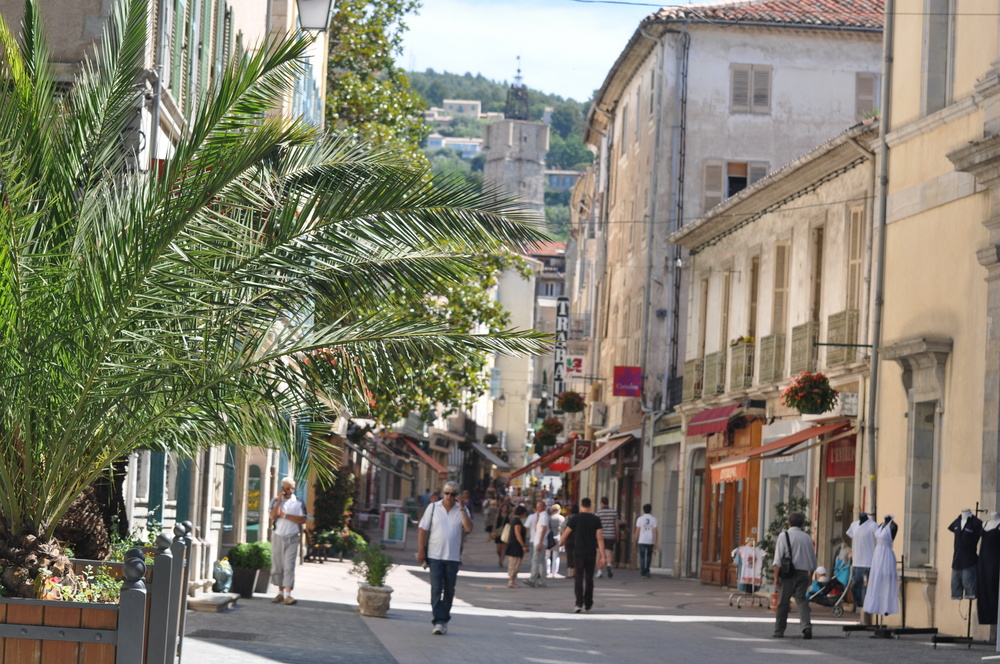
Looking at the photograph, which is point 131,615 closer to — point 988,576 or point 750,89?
point 988,576

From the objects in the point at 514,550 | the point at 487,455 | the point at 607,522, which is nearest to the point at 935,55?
the point at 514,550

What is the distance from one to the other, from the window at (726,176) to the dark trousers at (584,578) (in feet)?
60.8

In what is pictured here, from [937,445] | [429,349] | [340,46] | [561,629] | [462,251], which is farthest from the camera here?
[340,46]

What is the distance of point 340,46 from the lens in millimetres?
34656

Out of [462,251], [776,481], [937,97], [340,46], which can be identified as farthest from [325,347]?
[340,46]

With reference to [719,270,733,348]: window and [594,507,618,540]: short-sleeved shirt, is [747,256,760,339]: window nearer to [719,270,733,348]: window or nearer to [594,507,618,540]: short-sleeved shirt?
[719,270,733,348]: window

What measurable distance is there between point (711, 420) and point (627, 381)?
777 cm

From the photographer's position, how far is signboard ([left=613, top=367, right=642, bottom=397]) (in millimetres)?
38875

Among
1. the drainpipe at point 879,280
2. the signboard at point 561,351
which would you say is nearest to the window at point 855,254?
the drainpipe at point 879,280

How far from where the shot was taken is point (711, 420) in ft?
103

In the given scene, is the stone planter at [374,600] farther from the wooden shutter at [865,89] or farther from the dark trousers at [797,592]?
the wooden shutter at [865,89]

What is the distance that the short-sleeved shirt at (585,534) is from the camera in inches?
854

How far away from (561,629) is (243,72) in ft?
34.5

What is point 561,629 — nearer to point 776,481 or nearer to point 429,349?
point 429,349
